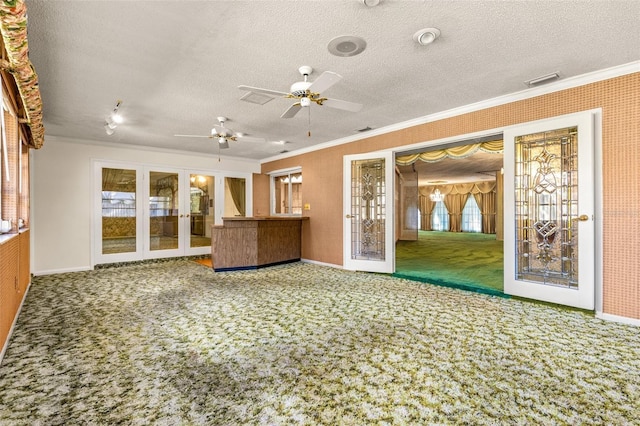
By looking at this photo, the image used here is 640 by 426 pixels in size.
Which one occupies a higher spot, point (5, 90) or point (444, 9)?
point (444, 9)

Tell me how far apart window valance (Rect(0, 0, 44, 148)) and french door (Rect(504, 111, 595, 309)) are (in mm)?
4525

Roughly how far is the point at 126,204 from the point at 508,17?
6943 mm

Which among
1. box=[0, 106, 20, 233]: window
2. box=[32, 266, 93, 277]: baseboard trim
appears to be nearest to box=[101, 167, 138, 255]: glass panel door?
box=[32, 266, 93, 277]: baseboard trim

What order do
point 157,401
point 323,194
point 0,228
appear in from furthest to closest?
point 323,194
point 0,228
point 157,401

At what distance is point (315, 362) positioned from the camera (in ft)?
7.29

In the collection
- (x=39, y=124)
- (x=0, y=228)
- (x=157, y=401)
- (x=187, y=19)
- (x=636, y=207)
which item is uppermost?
(x=187, y=19)

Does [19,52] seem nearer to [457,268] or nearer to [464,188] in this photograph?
[457,268]

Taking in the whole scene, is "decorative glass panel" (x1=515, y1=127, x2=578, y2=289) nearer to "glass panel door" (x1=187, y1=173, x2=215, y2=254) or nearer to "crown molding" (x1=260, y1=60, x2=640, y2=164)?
"crown molding" (x1=260, y1=60, x2=640, y2=164)

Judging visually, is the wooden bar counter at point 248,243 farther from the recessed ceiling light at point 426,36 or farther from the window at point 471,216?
the window at point 471,216

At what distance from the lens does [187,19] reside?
2291 millimetres

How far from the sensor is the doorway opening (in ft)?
15.9

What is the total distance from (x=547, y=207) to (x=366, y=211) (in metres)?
2.72

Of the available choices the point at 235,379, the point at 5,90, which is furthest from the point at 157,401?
the point at 5,90

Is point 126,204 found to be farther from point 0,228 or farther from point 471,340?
point 471,340
